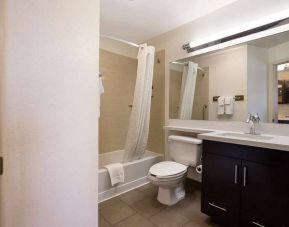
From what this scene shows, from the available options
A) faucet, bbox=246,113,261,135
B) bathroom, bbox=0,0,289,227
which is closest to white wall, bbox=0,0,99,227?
bathroom, bbox=0,0,289,227

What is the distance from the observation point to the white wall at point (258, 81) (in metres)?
1.87

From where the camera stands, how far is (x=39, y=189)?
2.23 feet

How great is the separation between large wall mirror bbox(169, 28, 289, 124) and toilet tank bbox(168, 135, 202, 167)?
401 mm

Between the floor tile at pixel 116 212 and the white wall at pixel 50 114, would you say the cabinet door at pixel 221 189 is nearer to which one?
the floor tile at pixel 116 212

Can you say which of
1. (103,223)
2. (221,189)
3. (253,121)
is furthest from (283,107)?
(103,223)

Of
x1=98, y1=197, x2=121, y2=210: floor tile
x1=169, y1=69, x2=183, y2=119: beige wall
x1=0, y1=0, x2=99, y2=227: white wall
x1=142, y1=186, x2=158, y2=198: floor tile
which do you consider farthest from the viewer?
x1=169, y1=69, x2=183, y2=119: beige wall

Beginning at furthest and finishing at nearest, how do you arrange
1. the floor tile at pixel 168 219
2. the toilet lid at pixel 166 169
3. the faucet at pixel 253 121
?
the toilet lid at pixel 166 169 < the faucet at pixel 253 121 < the floor tile at pixel 168 219

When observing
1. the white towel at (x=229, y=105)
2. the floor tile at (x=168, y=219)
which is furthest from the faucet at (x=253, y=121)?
the floor tile at (x=168, y=219)

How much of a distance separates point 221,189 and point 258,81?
47.3 inches

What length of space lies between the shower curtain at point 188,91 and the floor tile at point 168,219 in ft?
4.13

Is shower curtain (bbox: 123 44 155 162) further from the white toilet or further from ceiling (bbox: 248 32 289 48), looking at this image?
ceiling (bbox: 248 32 289 48)

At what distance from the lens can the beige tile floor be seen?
1.73 meters

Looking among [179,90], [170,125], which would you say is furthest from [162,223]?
[179,90]

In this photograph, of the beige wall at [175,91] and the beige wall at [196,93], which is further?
the beige wall at [175,91]
